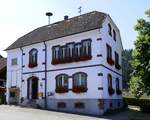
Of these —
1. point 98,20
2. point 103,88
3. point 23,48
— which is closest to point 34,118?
point 103,88

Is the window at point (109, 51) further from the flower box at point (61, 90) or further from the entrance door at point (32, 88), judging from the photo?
the entrance door at point (32, 88)

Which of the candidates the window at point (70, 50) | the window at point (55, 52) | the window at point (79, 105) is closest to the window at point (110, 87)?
the window at point (79, 105)

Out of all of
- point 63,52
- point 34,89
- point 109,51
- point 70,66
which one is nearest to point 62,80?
point 70,66

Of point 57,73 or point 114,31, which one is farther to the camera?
point 114,31

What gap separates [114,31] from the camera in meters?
37.8

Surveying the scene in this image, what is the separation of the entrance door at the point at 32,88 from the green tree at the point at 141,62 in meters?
11.9

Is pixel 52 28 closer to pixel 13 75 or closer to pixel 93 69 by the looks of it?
pixel 13 75

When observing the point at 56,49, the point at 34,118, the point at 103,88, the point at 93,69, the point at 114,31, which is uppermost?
the point at 114,31

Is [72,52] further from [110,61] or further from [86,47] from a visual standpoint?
[110,61]

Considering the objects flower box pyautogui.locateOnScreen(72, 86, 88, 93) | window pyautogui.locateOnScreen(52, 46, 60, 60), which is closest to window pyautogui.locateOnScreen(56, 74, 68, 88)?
flower box pyautogui.locateOnScreen(72, 86, 88, 93)

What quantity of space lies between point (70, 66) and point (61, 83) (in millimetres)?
2235

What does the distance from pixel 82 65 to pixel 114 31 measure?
8.40 m

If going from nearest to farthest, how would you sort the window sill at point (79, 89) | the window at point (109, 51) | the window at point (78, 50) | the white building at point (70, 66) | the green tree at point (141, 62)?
the green tree at point (141, 62), the white building at point (70, 66), the window sill at point (79, 89), the window at point (78, 50), the window at point (109, 51)

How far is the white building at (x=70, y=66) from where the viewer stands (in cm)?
3080
